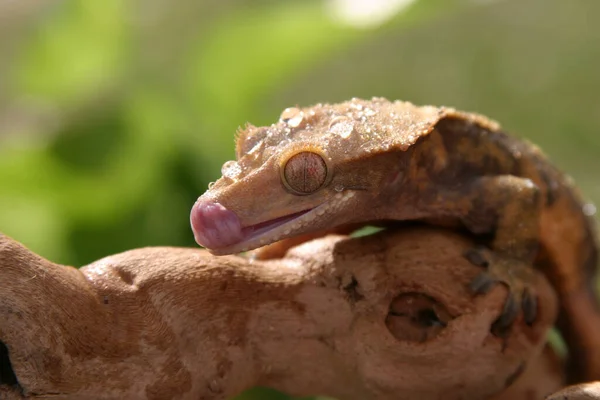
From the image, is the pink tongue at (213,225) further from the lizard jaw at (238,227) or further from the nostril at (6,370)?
the nostril at (6,370)

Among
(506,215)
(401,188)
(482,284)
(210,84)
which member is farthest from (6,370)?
(210,84)

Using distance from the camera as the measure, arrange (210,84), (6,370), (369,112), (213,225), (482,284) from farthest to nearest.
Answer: (210,84), (369,112), (482,284), (213,225), (6,370)

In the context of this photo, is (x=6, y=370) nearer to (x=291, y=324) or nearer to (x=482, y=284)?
(x=291, y=324)

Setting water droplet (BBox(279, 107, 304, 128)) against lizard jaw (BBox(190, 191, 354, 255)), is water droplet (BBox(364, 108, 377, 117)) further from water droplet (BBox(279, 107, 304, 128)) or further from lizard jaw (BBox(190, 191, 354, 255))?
lizard jaw (BBox(190, 191, 354, 255))

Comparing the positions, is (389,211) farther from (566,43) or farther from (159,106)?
(566,43)

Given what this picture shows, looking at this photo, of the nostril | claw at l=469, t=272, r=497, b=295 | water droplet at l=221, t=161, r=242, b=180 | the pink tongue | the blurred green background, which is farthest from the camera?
the blurred green background

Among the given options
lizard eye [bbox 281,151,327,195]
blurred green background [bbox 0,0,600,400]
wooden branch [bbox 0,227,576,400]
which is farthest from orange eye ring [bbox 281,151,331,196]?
blurred green background [bbox 0,0,600,400]
